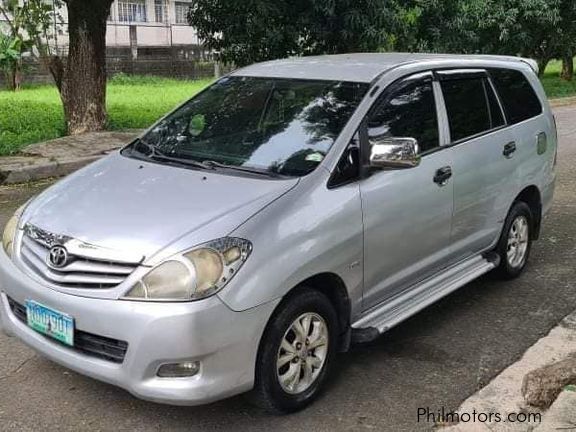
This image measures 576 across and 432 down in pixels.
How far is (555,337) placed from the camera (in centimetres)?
421

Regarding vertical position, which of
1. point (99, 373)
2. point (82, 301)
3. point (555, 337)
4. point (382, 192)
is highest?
point (382, 192)

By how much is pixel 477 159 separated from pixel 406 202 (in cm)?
90

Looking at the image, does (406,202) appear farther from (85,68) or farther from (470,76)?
(85,68)

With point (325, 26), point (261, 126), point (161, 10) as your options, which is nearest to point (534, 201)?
point (261, 126)

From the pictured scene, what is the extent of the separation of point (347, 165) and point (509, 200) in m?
1.84

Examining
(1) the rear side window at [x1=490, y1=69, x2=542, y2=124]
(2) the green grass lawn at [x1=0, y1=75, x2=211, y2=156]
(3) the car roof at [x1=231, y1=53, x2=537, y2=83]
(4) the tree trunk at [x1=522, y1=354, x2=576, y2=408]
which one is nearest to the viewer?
(4) the tree trunk at [x1=522, y1=354, x2=576, y2=408]

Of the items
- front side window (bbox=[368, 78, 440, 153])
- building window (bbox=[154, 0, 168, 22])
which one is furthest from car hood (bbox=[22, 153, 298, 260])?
building window (bbox=[154, 0, 168, 22])

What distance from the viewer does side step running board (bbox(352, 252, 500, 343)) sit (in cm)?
374

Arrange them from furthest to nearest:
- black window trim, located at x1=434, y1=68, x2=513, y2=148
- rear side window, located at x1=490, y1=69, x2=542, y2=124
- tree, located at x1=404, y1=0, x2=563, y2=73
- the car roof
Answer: tree, located at x1=404, y1=0, x2=563, y2=73
rear side window, located at x1=490, y1=69, x2=542, y2=124
black window trim, located at x1=434, y1=68, x2=513, y2=148
the car roof

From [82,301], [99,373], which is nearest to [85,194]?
[82,301]

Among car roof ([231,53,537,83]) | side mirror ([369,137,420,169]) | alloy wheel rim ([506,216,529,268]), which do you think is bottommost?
alloy wheel rim ([506,216,529,268])

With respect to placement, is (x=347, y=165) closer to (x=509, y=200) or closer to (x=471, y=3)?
(x=509, y=200)

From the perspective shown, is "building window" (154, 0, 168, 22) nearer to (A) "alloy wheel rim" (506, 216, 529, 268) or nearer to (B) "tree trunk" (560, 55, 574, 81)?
(B) "tree trunk" (560, 55, 574, 81)

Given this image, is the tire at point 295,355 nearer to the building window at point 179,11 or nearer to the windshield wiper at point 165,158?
the windshield wiper at point 165,158
